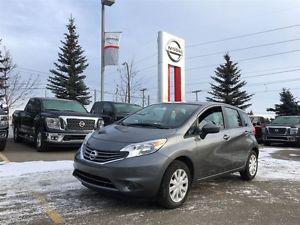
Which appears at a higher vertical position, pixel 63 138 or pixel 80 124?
pixel 80 124

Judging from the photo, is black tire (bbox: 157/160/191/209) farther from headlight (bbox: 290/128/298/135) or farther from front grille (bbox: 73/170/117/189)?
headlight (bbox: 290/128/298/135)

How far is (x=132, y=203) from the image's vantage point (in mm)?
6461

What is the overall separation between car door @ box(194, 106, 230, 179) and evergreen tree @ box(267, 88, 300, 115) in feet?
160

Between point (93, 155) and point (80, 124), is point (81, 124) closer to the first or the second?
point (80, 124)

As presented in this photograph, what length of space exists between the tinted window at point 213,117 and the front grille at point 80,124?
6075mm

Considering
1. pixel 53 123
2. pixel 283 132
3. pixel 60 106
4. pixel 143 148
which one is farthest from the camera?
pixel 283 132

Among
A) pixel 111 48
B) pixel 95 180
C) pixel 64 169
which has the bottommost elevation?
pixel 64 169

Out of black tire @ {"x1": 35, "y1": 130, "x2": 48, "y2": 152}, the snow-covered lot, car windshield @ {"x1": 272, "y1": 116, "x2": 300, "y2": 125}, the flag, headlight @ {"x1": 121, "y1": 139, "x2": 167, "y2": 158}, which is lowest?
the snow-covered lot

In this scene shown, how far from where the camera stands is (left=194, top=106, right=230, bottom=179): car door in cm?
682

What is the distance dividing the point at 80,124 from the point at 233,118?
5957 mm

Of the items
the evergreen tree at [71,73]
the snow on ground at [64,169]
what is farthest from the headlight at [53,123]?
the evergreen tree at [71,73]

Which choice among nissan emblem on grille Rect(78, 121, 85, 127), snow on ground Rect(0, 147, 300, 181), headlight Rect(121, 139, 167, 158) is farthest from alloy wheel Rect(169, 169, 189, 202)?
nissan emblem on grille Rect(78, 121, 85, 127)

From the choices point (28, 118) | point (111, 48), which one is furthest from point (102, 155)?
point (111, 48)

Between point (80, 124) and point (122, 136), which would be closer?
point (122, 136)
